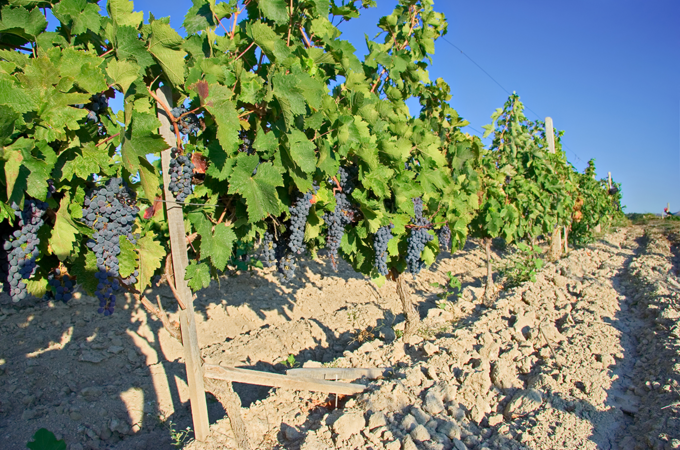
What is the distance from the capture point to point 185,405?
3.82 m

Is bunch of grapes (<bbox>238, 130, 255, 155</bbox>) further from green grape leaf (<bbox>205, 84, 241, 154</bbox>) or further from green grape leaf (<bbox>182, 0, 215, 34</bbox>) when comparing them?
green grape leaf (<bbox>182, 0, 215, 34</bbox>)

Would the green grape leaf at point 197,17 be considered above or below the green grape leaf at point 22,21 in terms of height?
above

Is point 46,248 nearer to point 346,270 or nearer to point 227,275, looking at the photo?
point 227,275

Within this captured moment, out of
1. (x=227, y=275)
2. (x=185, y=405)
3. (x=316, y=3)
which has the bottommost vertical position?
(x=185, y=405)

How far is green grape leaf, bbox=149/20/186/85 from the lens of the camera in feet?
6.23

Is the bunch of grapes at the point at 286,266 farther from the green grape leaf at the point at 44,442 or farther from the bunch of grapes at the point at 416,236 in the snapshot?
the green grape leaf at the point at 44,442

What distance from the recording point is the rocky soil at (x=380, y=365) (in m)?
2.87

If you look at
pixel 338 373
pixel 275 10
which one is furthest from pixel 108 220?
pixel 338 373

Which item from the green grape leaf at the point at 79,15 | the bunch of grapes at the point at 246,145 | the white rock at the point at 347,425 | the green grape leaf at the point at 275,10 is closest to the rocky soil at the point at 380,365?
→ the white rock at the point at 347,425

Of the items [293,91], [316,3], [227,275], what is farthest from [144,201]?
[227,275]

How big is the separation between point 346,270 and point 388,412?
5499 millimetres

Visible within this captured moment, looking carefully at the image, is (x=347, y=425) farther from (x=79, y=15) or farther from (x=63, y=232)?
(x=79, y=15)

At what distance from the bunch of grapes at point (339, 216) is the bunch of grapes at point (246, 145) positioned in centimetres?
77

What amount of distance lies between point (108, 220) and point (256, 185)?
2.33 ft
